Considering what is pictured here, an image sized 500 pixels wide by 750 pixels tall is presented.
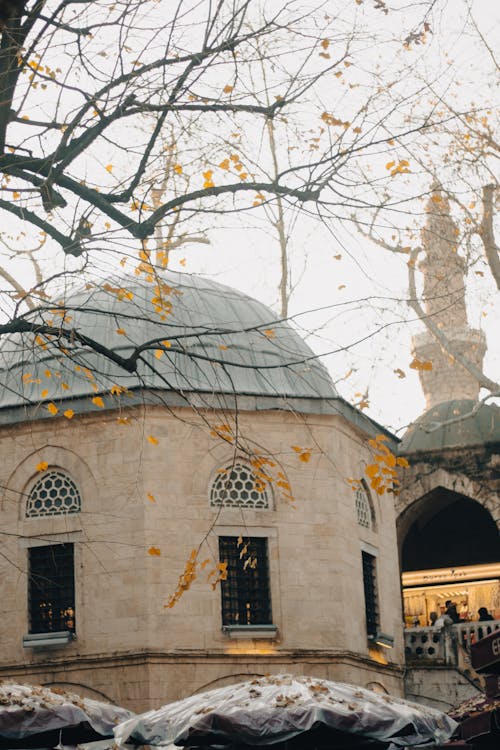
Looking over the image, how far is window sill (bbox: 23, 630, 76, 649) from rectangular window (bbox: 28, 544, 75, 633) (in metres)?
0.19

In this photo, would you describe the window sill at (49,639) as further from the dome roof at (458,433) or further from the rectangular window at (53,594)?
the dome roof at (458,433)

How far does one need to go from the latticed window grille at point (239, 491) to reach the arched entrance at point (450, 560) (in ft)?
32.9

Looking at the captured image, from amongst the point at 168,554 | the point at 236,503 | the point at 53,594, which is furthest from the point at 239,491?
the point at 53,594

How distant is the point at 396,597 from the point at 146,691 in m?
6.22

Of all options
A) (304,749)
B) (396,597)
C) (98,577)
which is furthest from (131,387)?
(304,749)

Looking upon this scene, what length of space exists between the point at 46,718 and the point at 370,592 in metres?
11.4

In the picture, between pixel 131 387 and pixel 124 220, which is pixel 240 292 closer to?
pixel 131 387

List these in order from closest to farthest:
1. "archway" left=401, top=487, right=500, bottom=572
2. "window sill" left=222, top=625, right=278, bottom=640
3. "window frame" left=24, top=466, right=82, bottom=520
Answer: "window sill" left=222, top=625, right=278, bottom=640 → "window frame" left=24, top=466, right=82, bottom=520 → "archway" left=401, top=487, right=500, bottom=572

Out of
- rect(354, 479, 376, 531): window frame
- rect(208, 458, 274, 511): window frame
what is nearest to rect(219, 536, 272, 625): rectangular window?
rect(208, 458, 274, 511): window frame

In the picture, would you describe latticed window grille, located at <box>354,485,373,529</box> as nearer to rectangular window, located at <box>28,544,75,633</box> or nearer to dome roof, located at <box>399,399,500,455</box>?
dome roof, located at <box>399,399,500,455</box>

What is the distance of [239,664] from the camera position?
65.5 feet

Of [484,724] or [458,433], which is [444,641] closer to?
[458,433]

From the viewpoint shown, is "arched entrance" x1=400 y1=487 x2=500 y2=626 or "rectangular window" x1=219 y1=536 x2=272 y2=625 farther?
"arched entrance" x1=400 y1=487 x2=500 y2=626

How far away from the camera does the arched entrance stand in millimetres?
30453
